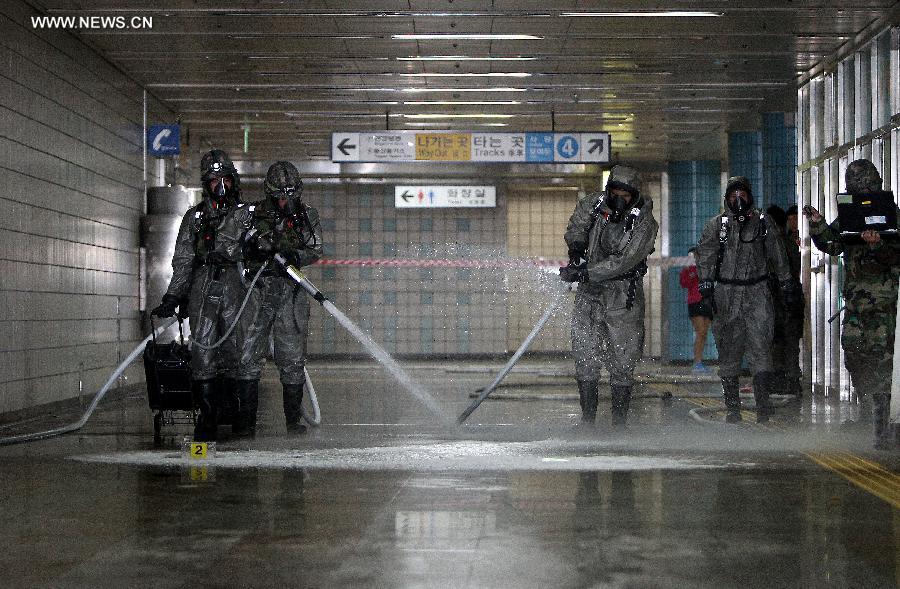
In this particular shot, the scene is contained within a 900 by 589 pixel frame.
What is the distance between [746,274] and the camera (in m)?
8.81

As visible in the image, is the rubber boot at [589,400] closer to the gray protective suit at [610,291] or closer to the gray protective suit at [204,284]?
the gray protective suit at [610,291]

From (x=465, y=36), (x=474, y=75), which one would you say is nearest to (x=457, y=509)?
(x=465, y=36)

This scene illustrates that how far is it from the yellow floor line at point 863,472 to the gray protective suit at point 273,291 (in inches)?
132

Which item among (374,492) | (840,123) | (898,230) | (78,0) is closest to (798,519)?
(374,492)

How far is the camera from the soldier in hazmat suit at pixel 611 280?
8180mm

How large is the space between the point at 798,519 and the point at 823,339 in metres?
9.12

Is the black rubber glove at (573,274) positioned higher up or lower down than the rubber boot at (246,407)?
higher up

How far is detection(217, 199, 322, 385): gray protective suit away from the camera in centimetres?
772

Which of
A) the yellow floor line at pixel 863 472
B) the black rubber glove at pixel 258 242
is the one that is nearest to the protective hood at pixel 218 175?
the black rubber glove at pixel 258 242

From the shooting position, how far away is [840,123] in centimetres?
1266

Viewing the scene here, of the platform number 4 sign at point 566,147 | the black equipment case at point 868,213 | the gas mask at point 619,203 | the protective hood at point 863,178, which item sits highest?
the platform number 4 sign at point 566,147

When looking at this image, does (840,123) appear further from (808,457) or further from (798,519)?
(798,519)

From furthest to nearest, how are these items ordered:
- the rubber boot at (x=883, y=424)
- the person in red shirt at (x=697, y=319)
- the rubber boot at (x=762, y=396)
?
the person in red shirt at (x=697, y=319)
the rubber boot at (x=762, y=396)
the rubber boot at (x=883, y=424)

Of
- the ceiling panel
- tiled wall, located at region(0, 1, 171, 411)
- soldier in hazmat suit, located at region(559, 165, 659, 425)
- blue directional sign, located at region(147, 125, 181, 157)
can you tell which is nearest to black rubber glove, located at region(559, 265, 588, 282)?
soldier in hazmat suit, located at region(559, 165, 659, 425)
